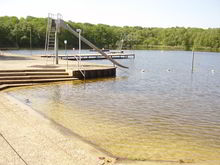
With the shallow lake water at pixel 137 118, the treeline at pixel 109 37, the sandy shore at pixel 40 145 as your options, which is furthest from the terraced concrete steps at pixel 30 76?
the treeline at pixel 109 37

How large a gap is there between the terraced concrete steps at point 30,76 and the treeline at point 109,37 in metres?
70.6

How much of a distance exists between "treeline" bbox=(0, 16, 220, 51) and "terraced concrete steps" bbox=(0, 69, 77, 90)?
232ft

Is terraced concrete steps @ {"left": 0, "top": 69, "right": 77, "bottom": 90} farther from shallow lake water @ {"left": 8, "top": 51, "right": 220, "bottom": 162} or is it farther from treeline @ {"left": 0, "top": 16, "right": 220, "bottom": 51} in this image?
treeline @ {"left": 0, "top": 16, "right": 220, "bottom": 51}

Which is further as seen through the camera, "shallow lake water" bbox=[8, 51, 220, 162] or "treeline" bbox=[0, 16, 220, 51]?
"treeline" bbox=[0, 16, 220, 51]

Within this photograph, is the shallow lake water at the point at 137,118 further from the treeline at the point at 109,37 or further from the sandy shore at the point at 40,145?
the treeline at the point at 109,37

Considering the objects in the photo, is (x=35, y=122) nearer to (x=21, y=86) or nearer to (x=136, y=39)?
(x=21, y=86)

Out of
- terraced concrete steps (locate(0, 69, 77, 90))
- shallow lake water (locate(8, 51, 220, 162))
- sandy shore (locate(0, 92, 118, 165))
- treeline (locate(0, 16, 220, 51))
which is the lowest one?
shallow lake water (locate(8, 51, 220, 162))

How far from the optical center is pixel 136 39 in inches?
5453

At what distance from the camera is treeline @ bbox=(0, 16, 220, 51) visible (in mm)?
88925

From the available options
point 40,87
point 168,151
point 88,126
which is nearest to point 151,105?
point 88,126

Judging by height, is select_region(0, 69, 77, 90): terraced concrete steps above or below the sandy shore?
above

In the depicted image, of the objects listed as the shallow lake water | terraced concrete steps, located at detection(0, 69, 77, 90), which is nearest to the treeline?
terraced concrete steps, located at detection(0, 69, 77, 90)

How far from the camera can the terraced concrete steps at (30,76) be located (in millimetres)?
16281

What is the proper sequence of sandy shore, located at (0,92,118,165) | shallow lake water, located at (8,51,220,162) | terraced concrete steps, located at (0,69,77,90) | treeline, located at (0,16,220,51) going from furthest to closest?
1. treeline, located at (0,16,220,51)
2. terraced concrete steps, located at (0,69,77,90)
3. shallow lake water, located at (8,51,220,162)
4. sandy shore, located at (0,92,118,165)
